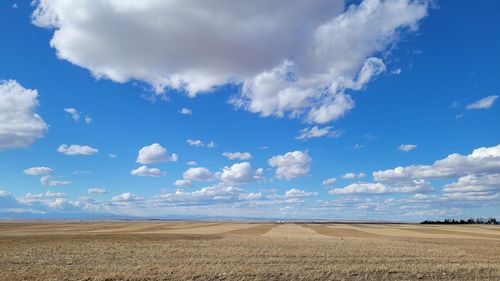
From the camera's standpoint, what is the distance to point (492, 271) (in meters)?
29.3

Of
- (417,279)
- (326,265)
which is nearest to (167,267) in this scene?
(326,265)

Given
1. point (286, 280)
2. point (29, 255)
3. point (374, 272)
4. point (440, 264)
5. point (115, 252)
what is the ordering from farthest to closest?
point (115, 252) < point (29, 255) < point (440, 264) < point (374, 272) < point (286, 280)

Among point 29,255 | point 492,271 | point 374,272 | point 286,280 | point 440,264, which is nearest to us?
point 286,280

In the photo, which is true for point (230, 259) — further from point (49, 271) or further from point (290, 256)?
point (49, 271)

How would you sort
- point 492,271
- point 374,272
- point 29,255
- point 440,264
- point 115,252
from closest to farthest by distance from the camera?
1. point 374,272
2. point 492,271
3. point 440,264
4. point 29,255
5. point 115,252

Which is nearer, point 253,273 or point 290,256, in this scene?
point 253,273

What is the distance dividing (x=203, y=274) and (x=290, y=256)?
11778mm

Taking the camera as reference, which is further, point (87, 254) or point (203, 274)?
point (87, 254)

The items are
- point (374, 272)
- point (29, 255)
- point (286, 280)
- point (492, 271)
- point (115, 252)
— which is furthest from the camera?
point (115, 252)

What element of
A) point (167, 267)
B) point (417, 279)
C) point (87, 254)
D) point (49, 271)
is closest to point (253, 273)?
point (167, 267)

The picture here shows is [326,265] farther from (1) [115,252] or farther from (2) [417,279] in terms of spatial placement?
(1) [115,252]

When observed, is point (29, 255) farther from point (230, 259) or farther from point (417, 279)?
point (417, 279)

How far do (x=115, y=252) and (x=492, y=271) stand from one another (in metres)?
28.3

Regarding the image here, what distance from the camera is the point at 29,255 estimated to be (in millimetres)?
35281
